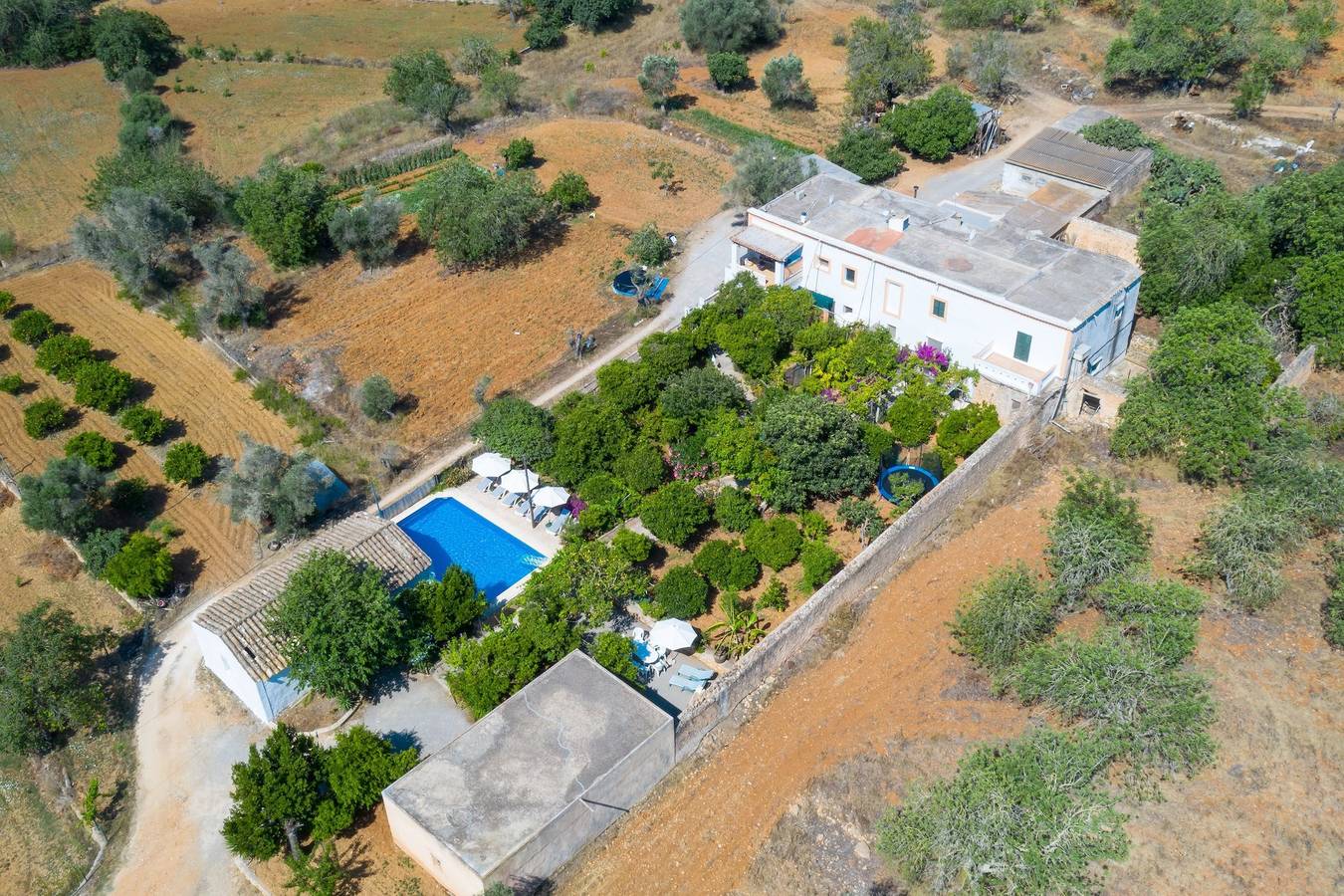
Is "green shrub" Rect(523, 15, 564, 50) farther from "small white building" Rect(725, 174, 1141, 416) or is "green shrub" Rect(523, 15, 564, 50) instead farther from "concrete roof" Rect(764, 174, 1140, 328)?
"small white building" Rect(725, 174, 1141, 416)

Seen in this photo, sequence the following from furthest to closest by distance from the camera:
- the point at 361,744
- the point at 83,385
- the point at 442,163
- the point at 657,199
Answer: the point at 442,163 → the point at 657,199 → the point at 83,385 → the point at 361,744

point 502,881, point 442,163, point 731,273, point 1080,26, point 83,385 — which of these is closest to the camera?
point 502,881

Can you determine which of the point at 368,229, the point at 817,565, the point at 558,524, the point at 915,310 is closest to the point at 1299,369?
the point at 915,310

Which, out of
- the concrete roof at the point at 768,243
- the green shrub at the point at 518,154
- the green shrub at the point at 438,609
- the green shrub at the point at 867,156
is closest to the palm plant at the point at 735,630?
the green shrub at the point at 438,609

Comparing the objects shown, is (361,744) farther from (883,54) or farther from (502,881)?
(883,54)

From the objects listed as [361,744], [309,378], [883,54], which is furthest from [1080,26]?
[361,744]

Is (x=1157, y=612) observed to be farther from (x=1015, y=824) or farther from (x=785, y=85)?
(x=785, y=85)
